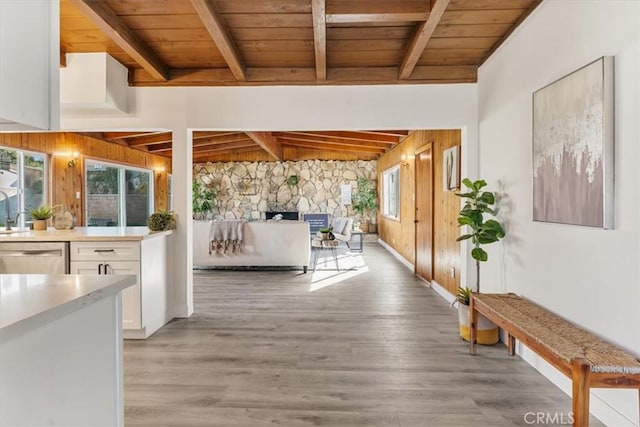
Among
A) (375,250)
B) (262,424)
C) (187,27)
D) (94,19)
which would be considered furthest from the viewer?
(375,250)

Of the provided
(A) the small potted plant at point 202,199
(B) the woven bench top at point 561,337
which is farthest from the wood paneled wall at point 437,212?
(A) the small potted plant at point 202,199

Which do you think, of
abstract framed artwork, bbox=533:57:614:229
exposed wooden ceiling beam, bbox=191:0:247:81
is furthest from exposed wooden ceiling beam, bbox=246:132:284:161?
abstract framed artwork, bbox=533:57:614:229

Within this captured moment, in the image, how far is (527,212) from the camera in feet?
9.02

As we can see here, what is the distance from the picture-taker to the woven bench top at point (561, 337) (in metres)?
1.67

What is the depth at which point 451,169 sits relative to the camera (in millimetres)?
4242

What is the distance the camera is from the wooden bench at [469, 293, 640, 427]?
164 centimetres

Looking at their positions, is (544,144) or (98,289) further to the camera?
(544,144)

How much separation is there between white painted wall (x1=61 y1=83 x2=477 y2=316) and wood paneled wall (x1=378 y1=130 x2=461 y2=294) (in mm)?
769

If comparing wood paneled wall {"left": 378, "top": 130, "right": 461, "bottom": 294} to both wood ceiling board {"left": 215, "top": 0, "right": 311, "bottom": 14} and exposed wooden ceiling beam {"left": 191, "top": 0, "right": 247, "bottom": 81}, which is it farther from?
exposed wooden ceiling beam {"left": 191, "top": 0, "right": 247, "bottom": 81}

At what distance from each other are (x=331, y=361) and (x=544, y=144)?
6.95 ft

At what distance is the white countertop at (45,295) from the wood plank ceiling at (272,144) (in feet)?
15.3

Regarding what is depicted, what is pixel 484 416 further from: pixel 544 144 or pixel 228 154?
pixel 228 154

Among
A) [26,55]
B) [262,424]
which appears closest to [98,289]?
[26,55]

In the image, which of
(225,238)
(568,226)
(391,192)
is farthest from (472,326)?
(391,192)
